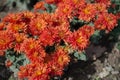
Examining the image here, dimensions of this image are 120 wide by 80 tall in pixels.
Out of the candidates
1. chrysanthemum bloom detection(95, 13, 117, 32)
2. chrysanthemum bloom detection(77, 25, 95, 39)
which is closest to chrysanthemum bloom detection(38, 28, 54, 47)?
chrysanthemum bloom detection(77, 25, 95, 39)

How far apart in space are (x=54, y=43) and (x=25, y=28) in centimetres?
40

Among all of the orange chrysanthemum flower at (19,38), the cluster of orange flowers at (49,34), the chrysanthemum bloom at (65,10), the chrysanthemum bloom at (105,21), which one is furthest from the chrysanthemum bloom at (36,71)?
the chrysanthemum bloom at (105,21)

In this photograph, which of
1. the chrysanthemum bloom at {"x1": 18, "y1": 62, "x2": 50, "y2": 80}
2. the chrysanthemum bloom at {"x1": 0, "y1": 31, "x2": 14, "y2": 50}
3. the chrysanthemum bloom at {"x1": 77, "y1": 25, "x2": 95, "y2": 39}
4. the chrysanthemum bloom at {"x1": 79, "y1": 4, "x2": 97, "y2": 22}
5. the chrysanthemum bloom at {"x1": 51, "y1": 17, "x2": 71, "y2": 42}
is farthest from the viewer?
the chrysanthemum bloom at {"x1": 79, "y1": 4, "x2": 97, "y2": 22}

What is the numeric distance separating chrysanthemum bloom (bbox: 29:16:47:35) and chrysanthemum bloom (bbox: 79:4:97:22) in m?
0.53

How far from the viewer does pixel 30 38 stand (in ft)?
12.4

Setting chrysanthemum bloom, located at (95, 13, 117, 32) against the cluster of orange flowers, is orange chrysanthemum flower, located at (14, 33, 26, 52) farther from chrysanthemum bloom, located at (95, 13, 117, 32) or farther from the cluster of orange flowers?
chrysanthemum bloom, located at (95, 13, 117, 32)

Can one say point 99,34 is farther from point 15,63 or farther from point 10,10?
point 10,10

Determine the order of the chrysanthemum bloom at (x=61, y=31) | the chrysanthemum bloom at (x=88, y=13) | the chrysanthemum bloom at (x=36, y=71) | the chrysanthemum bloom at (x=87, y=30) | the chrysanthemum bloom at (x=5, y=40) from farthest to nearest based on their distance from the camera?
1. the chrysanthemum bloom at (x=88, y=13)
2. the chrysanthemum bloom at (x=87, y=30)
3. the chrysanthemum bloom at (x=61, y=31)
4. the chrysanthemum bloom at (x=5, y=40)
5. the chrysanthemum bloom at (x=36, y=71)

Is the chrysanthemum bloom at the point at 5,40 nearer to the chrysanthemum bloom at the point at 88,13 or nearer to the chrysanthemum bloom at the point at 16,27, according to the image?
the chrysanthemum bloom at the point at 16,27

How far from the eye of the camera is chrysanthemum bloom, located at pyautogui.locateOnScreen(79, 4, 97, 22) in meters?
4.13

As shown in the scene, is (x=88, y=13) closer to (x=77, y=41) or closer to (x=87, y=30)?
(x=87, y=30)

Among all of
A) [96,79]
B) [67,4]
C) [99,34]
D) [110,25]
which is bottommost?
[96,79]

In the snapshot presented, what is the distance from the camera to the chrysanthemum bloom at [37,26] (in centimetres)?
391

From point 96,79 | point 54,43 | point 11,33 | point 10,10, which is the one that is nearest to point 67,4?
point 54,43
